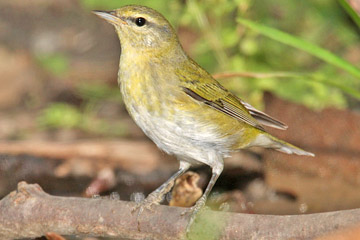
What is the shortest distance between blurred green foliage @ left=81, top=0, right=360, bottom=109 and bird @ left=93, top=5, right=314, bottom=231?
1.62 meters

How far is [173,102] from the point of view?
4.74m

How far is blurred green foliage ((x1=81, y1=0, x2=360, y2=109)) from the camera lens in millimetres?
7176

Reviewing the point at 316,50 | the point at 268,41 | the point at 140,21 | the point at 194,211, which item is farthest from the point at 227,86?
the point at 194,211

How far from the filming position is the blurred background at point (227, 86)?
6094mm

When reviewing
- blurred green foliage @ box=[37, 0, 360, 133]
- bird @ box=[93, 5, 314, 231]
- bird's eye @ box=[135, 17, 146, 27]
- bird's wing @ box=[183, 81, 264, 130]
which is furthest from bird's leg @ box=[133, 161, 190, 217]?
blurred green foliage @ box=[37, 0, 360, 133]

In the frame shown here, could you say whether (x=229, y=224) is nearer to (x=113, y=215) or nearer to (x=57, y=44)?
(x=113, y=215)

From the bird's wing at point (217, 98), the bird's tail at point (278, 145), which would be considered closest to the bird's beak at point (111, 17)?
the bird's wing at point (217, 98)

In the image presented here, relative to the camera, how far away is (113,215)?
4.33 meters

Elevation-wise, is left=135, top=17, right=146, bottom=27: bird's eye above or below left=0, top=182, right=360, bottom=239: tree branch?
above

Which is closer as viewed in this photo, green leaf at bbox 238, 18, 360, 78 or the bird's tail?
green leaf at bbox 238, 18, 360, 78

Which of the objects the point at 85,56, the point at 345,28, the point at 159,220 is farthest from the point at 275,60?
the point at 159,220

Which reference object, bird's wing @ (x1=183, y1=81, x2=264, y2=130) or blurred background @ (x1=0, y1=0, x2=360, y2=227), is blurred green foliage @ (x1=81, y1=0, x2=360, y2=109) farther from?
bird's wing @ (x1=183, y1=81, x2=264, y2=130)

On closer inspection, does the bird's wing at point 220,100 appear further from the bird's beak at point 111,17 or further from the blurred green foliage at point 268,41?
the blurred green foliage at point 268,41

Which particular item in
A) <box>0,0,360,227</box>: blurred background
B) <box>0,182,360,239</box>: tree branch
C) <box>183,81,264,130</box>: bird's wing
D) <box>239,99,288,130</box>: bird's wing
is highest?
<box>183,81,264,130</box>: bird's wing
